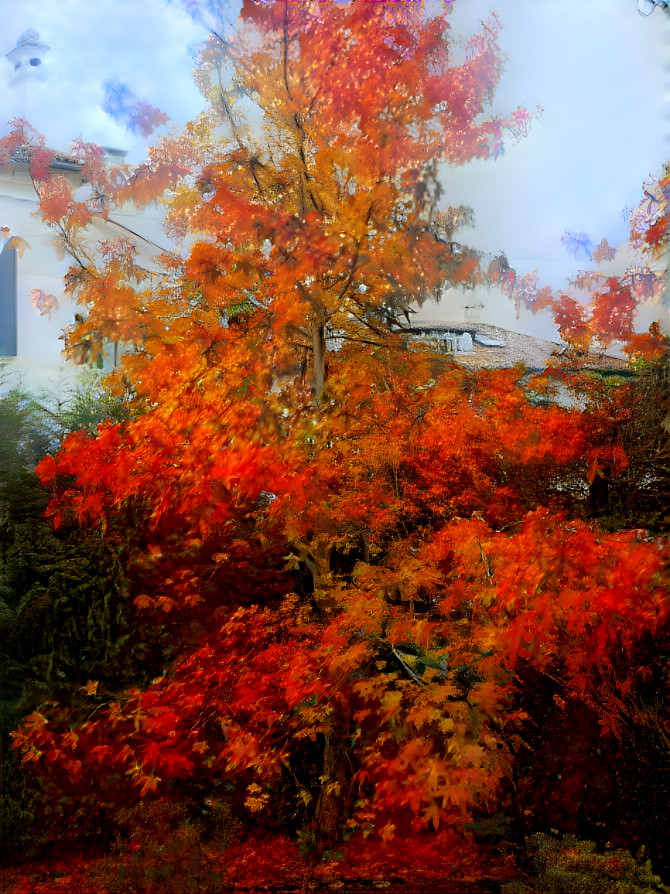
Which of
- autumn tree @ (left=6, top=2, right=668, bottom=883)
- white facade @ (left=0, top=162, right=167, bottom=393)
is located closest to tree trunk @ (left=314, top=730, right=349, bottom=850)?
autumn tree @ (left=6, top=2, right=668, bottom=883)

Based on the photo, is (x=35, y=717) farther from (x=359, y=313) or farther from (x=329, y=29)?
(x=329, y=29)

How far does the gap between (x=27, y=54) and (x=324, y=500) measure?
2841 mm

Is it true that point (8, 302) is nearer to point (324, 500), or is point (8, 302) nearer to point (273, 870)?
point (324, 500)

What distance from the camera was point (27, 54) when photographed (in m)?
3.19

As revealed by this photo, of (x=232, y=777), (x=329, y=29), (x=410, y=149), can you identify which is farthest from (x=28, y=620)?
(x=329, y=29)

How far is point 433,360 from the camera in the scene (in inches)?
125

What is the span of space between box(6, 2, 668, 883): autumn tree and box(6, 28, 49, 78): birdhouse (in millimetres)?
663

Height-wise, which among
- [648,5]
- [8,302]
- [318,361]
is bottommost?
[318,361]

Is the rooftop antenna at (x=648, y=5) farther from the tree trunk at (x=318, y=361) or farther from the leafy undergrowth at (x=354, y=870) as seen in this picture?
the leafy undergrowth at (x=354, y=870)

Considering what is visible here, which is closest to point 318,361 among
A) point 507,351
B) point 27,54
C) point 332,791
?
point 507,351

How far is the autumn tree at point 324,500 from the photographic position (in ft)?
9.37

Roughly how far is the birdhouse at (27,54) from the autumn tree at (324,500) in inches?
26.1

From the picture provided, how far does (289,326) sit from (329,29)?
1452 mm

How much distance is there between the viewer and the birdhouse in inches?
125
